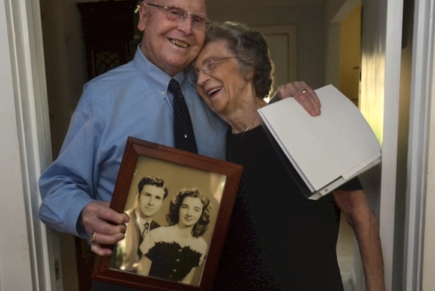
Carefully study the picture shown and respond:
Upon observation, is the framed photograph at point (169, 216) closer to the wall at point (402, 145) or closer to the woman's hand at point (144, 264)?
the woman's hand at point (144, 264)

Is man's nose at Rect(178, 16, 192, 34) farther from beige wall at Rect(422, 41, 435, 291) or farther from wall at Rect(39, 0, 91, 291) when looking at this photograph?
A: beige wall at Rect(422, 41, 435, 291)

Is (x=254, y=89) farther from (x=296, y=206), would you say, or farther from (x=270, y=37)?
(x=296, y=206)

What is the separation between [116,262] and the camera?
33.8 inches

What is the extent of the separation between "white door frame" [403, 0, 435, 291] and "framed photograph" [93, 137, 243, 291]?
15.2 inches

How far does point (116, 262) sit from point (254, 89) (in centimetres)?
48

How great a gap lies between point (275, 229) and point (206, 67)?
1.28 feet

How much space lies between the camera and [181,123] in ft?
2.97

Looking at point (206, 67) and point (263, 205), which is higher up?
point (206, 67)

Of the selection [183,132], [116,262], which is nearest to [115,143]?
[183,132]

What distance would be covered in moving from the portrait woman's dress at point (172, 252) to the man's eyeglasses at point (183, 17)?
0.44 meters

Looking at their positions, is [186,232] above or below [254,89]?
below

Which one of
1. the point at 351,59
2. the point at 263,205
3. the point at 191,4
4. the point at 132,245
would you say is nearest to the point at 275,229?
the point at 263,205

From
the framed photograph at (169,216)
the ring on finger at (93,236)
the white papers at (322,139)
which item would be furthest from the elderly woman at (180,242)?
the white papers at (322,139)

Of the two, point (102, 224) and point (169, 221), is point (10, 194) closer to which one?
point (102, 224)
